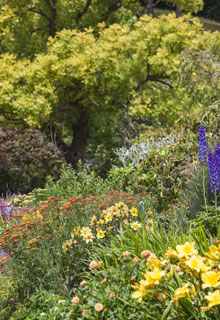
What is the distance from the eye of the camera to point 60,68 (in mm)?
9328

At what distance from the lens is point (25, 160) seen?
27.2 ft

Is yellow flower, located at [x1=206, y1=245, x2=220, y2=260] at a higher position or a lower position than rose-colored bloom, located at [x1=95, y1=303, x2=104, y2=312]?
higher

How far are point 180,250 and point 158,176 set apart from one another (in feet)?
11.2

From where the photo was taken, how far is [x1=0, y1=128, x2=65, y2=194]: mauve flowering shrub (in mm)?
8219

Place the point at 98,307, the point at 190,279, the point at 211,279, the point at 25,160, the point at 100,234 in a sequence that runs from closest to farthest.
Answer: the point at 211,279, the point at 190,279, the point at 98,307, the point at 100,234, the point at 25,160

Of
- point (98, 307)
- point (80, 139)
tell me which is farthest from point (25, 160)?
point (98, 307)

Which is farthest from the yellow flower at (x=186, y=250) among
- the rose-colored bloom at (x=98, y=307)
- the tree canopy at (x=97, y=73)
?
the tree canopy at (x=97, y=73)

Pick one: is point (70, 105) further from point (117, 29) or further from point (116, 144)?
point (117, 29)

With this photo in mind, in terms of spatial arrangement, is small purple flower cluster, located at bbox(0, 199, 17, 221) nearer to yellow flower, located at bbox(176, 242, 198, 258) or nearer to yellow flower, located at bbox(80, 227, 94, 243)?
yellow flower, located at bbox(80, 227, 94, 243)

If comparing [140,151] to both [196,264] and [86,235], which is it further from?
[196,264]

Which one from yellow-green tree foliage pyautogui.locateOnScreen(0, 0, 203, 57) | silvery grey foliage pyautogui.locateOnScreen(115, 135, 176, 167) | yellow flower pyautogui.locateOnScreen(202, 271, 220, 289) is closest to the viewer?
yellow flower pyautogui.locateOnScreen(202, 271, 220, 289)

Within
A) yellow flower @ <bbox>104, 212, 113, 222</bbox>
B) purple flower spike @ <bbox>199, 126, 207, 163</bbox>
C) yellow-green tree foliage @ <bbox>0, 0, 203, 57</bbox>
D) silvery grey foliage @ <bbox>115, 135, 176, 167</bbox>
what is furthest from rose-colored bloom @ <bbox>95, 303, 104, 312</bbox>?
yellow-green tree foliage @ <bbox>0, 0, 203, 57</bbox>

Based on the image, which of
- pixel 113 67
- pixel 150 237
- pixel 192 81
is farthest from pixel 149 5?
pixel 150 237

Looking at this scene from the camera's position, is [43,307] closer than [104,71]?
Yes
